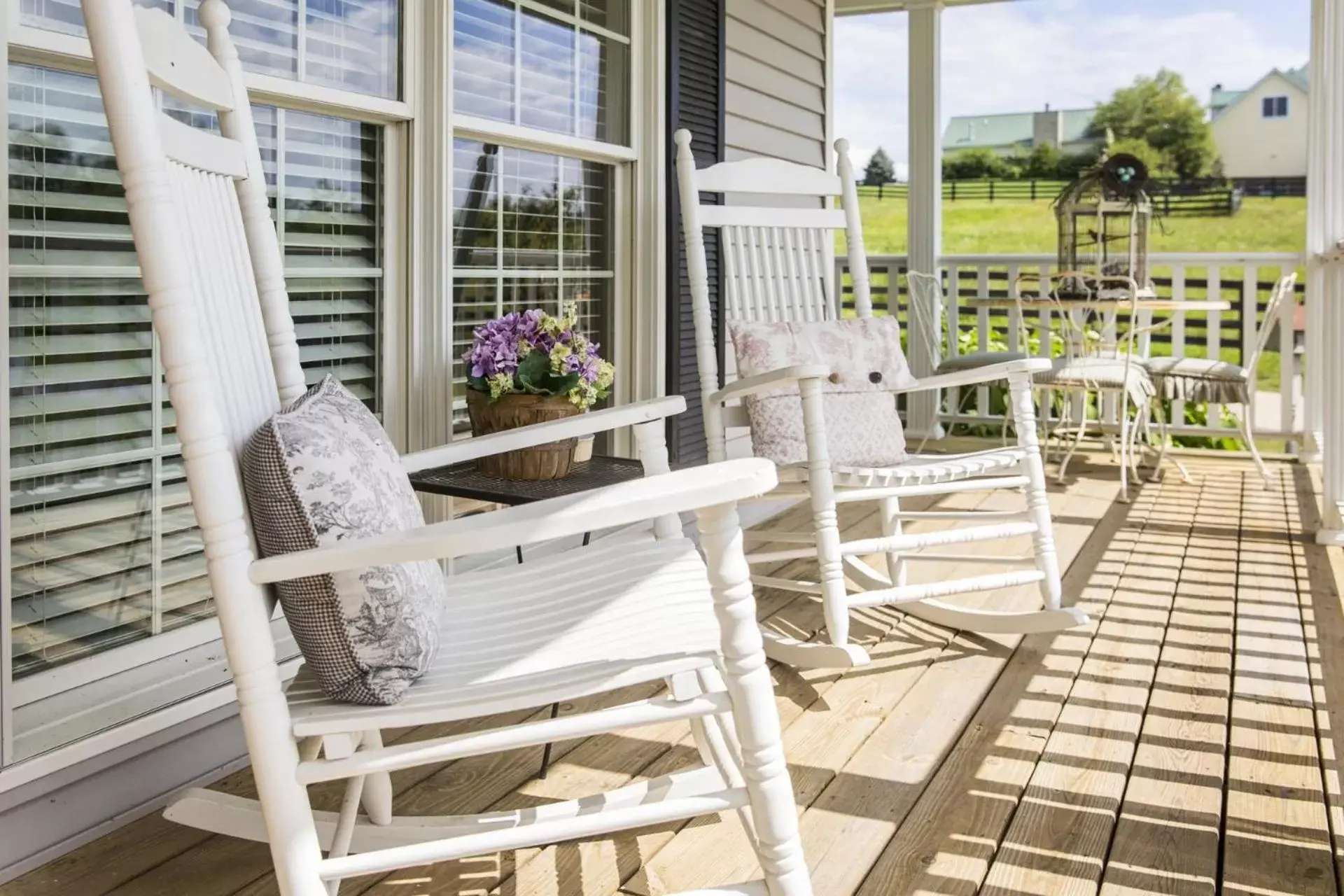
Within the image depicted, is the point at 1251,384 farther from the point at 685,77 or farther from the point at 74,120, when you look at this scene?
the point at 74,120

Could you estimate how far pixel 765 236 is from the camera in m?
3.19

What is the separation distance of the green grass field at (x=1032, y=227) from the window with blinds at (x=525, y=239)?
36.3 feet

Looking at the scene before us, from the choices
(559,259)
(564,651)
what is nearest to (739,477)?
(564,651)

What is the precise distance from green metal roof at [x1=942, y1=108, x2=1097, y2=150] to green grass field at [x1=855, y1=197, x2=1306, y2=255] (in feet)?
2.31

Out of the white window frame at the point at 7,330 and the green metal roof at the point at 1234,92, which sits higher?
the green metal roof at the point at 1234,92

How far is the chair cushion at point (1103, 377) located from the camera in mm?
4684

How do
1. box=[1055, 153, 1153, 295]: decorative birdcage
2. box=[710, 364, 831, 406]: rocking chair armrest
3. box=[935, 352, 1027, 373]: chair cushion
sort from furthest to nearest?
box=[935, 352, 1027, 373]: chair cushion, box=[1055, 153, 1153, 295]: decorative birdcage, box=[710, 364, 831, 406]: rocking chair armrest

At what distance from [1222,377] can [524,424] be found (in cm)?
345

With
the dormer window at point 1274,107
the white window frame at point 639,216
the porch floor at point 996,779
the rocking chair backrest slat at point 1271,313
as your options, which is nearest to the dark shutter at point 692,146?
the white window frame at point 639,216

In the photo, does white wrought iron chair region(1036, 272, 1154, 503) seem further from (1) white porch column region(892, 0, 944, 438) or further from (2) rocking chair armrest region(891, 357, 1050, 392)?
(2) rocking chair armrest region(891, 357, 1050, 392)

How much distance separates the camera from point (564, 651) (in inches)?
54.4

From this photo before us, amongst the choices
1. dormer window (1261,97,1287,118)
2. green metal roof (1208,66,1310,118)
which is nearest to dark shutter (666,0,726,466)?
green metal roof (1208,66,1310,118)

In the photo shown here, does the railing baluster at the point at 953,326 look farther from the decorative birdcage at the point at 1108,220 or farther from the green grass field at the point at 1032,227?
the green grass field at the point at 1032,227

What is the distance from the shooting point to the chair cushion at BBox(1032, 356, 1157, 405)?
4.68m
